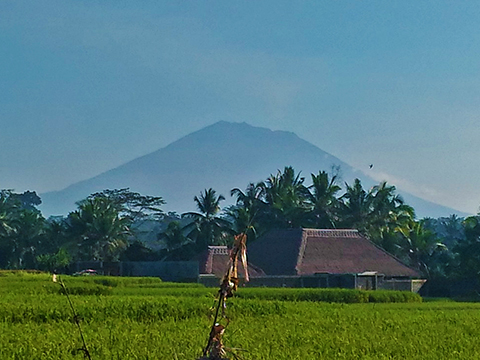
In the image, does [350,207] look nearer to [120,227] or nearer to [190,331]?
[120,227]

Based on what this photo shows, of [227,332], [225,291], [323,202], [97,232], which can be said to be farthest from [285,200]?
[225,291]

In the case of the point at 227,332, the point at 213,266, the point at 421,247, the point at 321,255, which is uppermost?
the point at 421,247

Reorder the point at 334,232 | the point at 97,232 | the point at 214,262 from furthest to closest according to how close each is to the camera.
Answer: the point at 97,232 < the point at 334,232 < the point at 214,262

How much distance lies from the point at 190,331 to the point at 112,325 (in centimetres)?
162

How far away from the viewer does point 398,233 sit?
38531mm

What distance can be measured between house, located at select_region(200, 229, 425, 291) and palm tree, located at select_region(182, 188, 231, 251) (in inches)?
109

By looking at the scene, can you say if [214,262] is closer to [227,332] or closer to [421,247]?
[421,247]

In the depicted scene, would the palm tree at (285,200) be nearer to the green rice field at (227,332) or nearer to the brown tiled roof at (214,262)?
the brown tiled roof at (214,262)

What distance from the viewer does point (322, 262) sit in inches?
1321

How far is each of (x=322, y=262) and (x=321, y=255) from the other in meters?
0.34

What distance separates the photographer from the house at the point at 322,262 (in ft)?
104

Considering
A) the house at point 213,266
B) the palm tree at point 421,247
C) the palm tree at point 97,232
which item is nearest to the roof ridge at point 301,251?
the house at point 213,266

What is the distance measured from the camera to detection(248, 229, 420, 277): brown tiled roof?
33.2m

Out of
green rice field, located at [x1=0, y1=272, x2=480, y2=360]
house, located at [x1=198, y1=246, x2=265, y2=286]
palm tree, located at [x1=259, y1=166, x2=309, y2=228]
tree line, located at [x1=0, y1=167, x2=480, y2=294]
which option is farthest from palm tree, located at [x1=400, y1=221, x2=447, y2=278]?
green rice field, located at [x1=0, y1=272, x2=480, y2=360]
